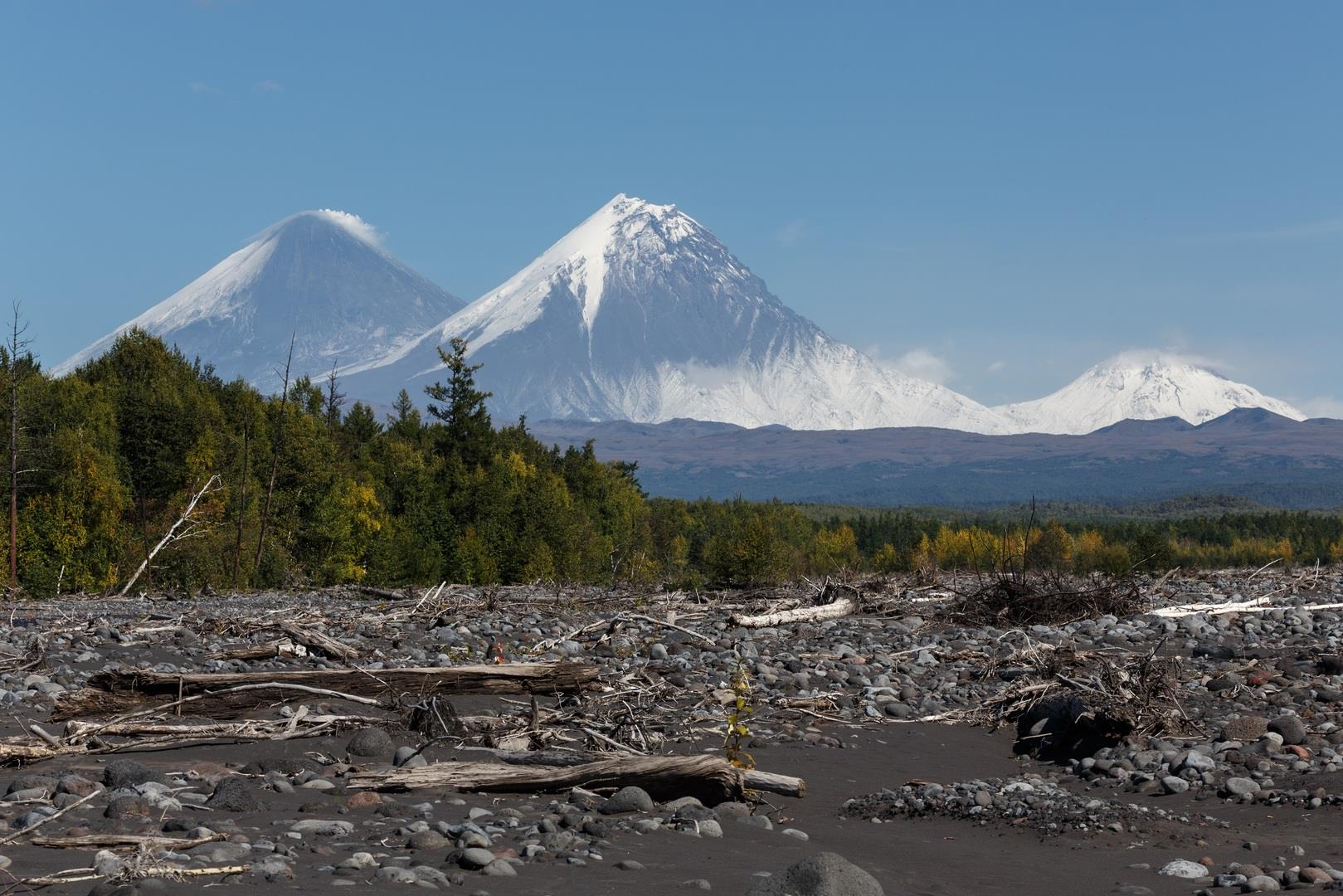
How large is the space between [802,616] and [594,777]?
12.5m

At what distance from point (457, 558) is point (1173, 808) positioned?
57.9 m

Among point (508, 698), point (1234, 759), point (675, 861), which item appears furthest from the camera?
point (508, 698)

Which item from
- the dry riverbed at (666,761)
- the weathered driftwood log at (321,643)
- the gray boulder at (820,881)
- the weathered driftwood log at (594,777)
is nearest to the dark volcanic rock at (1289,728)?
the dry riverbed at (666,761)

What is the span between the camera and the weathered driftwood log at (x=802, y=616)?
62.7ft

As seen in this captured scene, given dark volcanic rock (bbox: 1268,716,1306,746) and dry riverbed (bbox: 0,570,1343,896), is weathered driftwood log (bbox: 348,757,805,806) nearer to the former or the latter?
dry riverbed (bbox: 0,570,1343,896)

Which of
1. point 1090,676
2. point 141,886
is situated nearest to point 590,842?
point 141,886

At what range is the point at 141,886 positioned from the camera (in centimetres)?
541

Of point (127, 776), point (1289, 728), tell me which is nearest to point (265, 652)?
point (127, 776)

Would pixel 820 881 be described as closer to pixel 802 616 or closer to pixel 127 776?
pixel 127 776

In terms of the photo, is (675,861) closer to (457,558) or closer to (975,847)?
(975,847)

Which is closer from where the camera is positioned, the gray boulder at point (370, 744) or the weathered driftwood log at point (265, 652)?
the gray boulder at point (370, 744)

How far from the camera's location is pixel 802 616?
2023 cm

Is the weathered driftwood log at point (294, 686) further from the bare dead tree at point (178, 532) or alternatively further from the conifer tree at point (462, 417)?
the conifer tree at point (462, 417)

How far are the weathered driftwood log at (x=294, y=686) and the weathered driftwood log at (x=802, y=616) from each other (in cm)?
774
